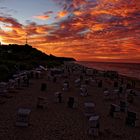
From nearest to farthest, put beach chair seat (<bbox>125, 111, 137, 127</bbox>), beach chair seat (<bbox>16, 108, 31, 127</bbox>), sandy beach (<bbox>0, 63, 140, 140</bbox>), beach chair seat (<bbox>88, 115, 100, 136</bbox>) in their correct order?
sandy beach (<bbox>0, 63, 140, 140</bbox>)
beach chair seat (<bbox>88, 115, 100, 136</bbox>)
beach chair seat (<bbox>16, 108, 31, 127</bbox>)
beach chair seat (<bbox>125, 111, 137, 127</bbox>)

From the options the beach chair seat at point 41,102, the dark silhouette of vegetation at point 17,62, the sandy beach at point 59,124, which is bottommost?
the sandy beach at point 59,124

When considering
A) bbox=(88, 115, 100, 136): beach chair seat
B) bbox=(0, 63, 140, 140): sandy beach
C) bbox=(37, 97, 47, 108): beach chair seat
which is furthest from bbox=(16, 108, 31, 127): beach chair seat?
bbox=(37, 97, 47, 108): beach chair seat

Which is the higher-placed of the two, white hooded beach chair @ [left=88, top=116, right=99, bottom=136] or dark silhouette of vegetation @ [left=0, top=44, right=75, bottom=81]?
dark silhouette of vegetation @ [left=0, top=44, right=75, bottom=81]

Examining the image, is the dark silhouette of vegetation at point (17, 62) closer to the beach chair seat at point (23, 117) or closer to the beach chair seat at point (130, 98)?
the beach chair seat at point (130, 98)

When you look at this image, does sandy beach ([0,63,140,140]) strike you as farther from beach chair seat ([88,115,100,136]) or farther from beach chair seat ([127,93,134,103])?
beach chair seat ([127,93,134,103])

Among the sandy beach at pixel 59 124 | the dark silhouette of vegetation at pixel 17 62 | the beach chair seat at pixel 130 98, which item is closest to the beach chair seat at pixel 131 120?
the sandy beach at pixel 59 124

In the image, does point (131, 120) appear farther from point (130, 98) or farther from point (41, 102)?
point (130, 98)

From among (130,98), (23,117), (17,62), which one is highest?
(17,62)

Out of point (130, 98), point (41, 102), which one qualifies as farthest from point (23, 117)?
point (130, 98)

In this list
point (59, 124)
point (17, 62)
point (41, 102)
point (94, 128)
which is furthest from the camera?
point (17, 62)

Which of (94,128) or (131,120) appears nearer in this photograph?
(94,128)

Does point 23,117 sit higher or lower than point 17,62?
lower

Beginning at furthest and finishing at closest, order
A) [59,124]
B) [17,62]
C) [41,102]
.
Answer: [17,62] → [41,102] → [59,124]

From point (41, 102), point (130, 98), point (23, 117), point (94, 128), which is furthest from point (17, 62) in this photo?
point (94, 128)
